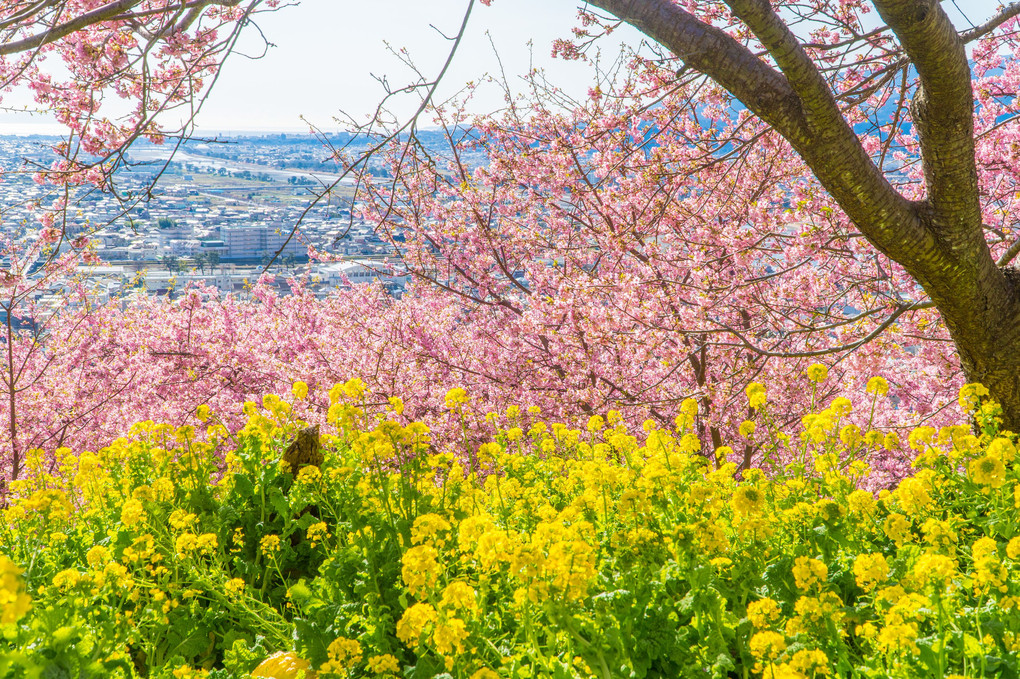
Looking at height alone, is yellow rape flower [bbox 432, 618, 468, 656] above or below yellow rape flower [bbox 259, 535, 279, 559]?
above

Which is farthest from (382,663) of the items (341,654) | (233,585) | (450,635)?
(233,585)

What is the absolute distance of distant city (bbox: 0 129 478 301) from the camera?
10.0 ft

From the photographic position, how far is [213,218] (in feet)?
124

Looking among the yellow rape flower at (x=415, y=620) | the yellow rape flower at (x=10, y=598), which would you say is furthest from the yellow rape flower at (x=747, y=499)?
the yellow rape flower at (x=10, y=598)

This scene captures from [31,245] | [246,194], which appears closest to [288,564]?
[31,245]

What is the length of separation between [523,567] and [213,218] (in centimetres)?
4077

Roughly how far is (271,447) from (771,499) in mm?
3081

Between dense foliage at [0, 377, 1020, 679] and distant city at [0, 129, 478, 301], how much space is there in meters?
1.30

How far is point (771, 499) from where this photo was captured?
10.9 ft

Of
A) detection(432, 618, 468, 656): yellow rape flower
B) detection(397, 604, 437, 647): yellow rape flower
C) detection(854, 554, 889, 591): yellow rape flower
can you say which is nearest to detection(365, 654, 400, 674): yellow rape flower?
detection(397, 604, 437, 647): yellow rape flower

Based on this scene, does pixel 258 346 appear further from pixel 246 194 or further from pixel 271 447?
pixel 246 194

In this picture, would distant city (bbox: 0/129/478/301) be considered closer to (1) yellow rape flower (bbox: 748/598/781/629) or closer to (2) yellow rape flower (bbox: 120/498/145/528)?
(2) yellow rape flower (bbox: 120/498/145/528)

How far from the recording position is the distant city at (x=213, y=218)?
3.05 m

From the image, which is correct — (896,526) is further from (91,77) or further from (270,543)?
(91,77)
